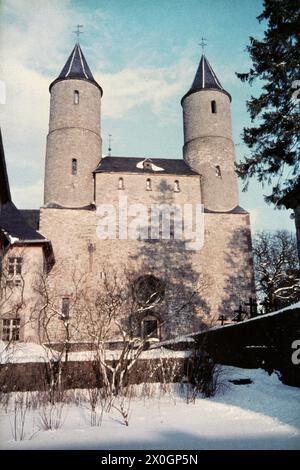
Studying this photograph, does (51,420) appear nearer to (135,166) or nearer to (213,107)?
(135,166)

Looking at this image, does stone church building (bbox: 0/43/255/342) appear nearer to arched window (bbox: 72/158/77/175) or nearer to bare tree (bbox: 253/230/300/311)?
arched window (bbox: 72/158/77/175)

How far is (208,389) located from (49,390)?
11.5 feet

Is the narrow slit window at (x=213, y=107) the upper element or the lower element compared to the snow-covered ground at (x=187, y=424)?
upper

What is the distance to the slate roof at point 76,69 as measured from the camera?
29438 mm

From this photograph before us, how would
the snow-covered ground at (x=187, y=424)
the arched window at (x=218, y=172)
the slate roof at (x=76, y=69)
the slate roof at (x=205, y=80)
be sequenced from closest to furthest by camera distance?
1. the snow-covered ground at (x=187, y=424)
2. the arched window at (x=218, y=172)
3. the slate roof at (x=76, y=69)
4. the slate roof at (x=205, y=80)

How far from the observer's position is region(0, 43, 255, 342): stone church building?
25.3 metres

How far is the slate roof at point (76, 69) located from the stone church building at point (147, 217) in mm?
Answer: 84

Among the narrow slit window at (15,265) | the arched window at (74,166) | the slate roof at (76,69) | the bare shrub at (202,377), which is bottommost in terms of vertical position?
the bare shrub at (202,377)

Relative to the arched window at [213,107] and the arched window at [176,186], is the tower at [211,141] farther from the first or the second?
the arched window at [176,186]

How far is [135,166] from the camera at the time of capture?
29.7m

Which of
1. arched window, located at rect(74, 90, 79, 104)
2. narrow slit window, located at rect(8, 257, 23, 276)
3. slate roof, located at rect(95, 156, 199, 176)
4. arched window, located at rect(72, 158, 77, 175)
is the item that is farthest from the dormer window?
narrow slit window, located at rect(8, 257, 23, 276)

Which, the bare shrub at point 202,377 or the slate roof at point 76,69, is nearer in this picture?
the bare shrub at point 202,377

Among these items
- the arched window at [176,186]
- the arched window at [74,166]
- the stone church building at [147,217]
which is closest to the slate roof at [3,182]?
the stone church building at [147,217]
